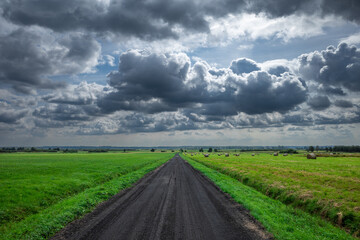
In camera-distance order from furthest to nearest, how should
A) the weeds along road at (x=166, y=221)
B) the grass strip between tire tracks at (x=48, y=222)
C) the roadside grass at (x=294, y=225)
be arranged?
the roadside grass at (x=294, y=225)
the grass strip between tire tracks at (x=48, y=222)
the weeds along road at (x=166, y=221)

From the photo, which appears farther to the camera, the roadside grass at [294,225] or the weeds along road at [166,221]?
the roadside grass at [294,225]

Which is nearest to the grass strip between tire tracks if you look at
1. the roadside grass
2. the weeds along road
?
the weeds along road

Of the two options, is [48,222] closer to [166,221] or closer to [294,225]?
[166,221]

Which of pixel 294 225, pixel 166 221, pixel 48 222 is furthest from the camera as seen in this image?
pixel 294 225

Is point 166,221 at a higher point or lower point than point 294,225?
higher

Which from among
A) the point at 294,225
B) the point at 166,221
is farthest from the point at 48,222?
the point at 294,225

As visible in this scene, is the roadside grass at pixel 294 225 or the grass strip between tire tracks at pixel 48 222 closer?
the grass strip between tire tracks at pixel 48 222

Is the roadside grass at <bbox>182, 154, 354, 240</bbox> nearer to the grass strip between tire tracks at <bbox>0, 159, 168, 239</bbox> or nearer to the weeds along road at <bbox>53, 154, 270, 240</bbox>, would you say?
the weeds along road at <bbox>53, 154, 270, 240</bbox>

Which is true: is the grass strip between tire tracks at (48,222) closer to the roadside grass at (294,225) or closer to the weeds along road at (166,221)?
the weeds along road at (166,221)

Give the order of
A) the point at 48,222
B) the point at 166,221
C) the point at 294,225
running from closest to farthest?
the point at 48,222
the point at 166,221
the point at 294,225

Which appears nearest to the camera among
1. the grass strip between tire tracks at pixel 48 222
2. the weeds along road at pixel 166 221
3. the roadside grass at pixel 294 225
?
the weeds along road at pixel 166 221

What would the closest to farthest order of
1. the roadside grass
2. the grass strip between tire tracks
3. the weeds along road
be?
the weeds along road, the grass strip between tire tracks, the roadside grass

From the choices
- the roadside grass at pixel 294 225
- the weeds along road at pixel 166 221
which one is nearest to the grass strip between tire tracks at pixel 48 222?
the weeds along road at pixel 166 221

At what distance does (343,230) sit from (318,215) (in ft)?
7.69
